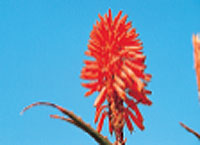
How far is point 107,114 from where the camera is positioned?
3.73 meters

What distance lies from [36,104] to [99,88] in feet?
3.32

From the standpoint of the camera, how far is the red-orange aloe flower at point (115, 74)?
3584 millimetres

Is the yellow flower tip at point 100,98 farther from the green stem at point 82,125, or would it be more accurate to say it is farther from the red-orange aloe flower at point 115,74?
the green stem at point 82,125

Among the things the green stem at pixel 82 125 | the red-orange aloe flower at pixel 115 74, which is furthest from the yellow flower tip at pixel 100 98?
the green stem at pixel 82 125

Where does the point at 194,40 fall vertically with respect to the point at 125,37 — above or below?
below

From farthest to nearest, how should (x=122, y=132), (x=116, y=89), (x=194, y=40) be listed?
(x=116, y=89) → (x=122, y=132) → (x=194, y=40)

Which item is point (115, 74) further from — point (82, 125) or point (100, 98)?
point (82, 125)

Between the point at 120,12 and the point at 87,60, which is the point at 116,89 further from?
the point at 120,12

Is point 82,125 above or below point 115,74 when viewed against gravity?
below

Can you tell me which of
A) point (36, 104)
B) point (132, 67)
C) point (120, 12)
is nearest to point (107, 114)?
point (132, 67)

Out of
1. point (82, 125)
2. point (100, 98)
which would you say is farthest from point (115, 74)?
point (82, 125)

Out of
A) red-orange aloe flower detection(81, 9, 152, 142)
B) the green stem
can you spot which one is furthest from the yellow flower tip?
the green stem

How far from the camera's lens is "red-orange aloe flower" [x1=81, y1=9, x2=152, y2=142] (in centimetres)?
358

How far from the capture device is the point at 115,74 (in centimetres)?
381
